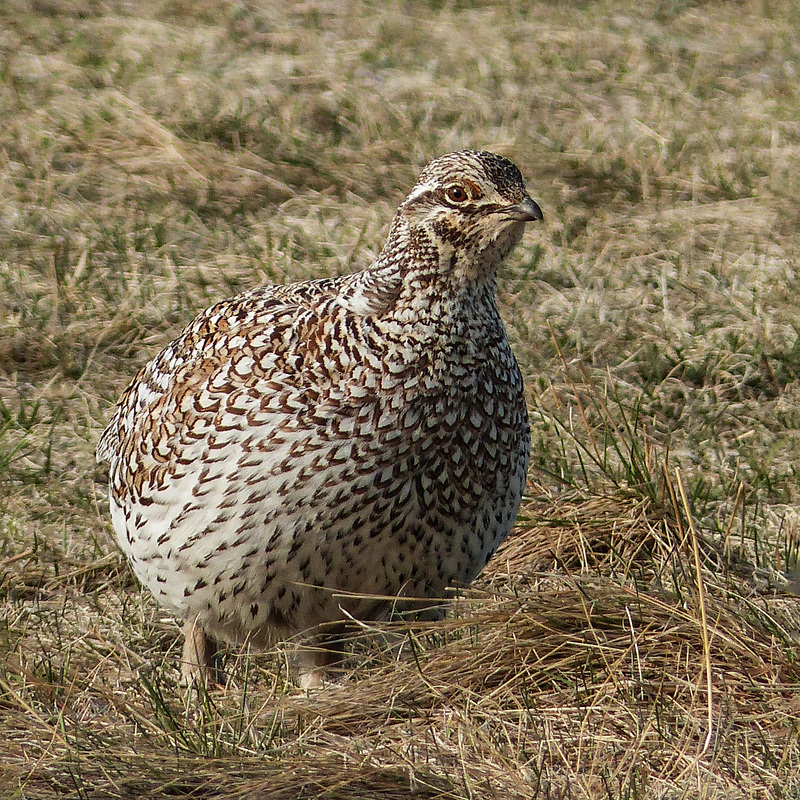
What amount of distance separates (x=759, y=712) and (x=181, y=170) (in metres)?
4.63

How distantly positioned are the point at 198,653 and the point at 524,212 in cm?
145

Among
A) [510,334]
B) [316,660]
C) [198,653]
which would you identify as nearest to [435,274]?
[316,660]

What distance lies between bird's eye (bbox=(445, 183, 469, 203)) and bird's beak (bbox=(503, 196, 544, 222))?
0.11 meters

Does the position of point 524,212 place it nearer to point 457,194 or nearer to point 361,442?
point 457,194

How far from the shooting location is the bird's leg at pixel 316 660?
3758 mm

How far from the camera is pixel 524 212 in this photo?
3.41m

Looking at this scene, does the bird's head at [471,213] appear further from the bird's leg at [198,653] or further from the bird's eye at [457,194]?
the bird's leg at [198,653]

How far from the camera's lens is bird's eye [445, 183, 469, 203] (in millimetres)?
3484

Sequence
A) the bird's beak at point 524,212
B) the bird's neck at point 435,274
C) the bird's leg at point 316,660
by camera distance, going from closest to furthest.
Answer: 1. the bird's beak at point 524,212
2. the bird's neck at point 435,274
3. the bird's leg at point 316,660

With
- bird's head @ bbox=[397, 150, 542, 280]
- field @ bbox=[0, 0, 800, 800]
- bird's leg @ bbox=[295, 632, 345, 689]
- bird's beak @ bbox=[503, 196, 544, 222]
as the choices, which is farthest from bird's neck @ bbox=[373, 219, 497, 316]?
bird's leg @ bbox=[295, 632, 345, 689]

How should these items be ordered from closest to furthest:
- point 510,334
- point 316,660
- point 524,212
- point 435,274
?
point 524,212 → point 435,274 → point 316,660 → point 510,334

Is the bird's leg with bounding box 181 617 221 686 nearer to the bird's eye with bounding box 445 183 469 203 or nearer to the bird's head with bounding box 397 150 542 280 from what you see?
the bird's head with bounding box 397 150 542 280

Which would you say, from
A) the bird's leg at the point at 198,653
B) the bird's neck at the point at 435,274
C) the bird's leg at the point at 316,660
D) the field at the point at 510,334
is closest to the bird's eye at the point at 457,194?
the bird's neck at the point at 435,274

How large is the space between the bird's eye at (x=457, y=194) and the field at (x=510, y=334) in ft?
3.12
